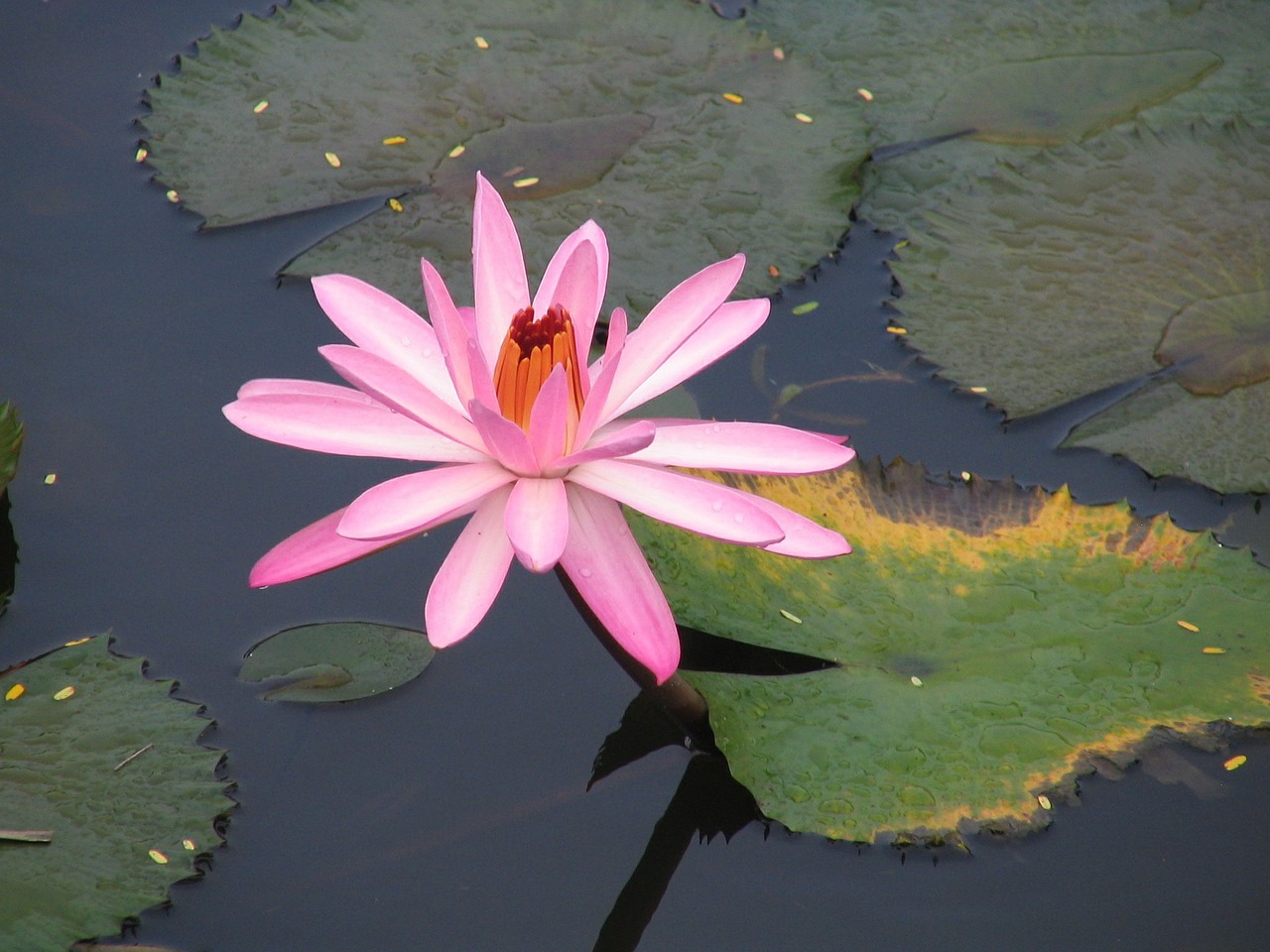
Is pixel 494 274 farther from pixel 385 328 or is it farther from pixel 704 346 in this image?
pixel 704 346

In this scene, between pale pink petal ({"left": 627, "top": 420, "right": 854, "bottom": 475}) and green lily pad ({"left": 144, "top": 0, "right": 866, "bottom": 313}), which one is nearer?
pale pink petal ({"left": 627, "top": 420, "right": 854, "bottom": 475})

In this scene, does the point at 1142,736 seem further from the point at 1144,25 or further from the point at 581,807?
the point at 1144,25

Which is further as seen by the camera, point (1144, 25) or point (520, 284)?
point (1144, 25)

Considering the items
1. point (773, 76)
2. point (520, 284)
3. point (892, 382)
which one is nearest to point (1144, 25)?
point (773, 76)

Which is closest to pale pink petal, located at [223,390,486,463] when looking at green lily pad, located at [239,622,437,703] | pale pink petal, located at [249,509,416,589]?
pale pink petal, located at [249,509,416,589]

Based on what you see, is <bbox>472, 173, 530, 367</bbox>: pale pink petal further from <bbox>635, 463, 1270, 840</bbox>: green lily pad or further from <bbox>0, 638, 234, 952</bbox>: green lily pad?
<bbox>0, 638, 234, 952</bbox>: green lily pad

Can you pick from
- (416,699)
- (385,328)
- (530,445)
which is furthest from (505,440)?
(416,699)
